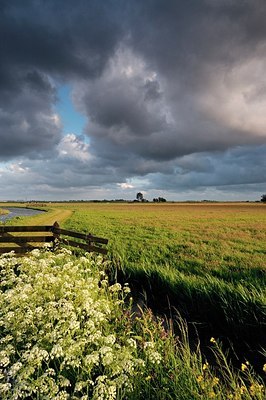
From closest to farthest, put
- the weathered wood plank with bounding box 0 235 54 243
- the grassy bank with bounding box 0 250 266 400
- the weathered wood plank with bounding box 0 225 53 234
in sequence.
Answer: the grassy bank with bounding box 0 250 266 400 → the weathered wood plank with bounding box 0 235 54 243 → the weathered wood plank with bounding box 0 225 53 234

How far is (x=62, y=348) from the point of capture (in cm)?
361

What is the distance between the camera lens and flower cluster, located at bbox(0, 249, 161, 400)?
2.98m

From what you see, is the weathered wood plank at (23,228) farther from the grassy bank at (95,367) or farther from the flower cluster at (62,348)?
the grassy bank at (95,367)

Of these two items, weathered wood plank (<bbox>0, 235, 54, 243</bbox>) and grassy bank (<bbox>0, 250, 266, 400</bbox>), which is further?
weathered wood plank (<bbox>0, 235, 54, 243</bbox>)

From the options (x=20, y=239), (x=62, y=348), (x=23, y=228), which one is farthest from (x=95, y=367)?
(x=23, y=228)

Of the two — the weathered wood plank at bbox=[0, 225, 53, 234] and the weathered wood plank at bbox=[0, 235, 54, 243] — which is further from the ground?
the weathered wood plank at bbox=[0, 225, 53, 234]

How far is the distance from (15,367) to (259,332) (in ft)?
15.1

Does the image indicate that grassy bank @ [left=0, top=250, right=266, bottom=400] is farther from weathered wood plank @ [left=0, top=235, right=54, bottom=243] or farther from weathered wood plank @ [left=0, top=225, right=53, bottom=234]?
weathered wood plank @ [left=0, top=225, right=53, bottom=234]

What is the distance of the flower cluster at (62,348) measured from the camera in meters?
2.98

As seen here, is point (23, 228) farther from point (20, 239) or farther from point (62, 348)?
point (62, 348)

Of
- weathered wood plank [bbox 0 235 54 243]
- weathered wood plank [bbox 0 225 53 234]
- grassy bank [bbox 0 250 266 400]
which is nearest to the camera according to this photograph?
grassy bank [bbox 0 250 266 400]

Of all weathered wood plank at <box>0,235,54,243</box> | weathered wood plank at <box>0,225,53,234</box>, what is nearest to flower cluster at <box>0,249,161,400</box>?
weathered wood plank at <box>0,235,54,243</box>

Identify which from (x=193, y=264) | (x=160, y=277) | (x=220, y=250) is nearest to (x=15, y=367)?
(x=160, y=277)

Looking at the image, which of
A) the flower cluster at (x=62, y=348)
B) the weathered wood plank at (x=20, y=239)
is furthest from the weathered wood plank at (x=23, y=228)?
the flower cluster at (x=62, y=348)
